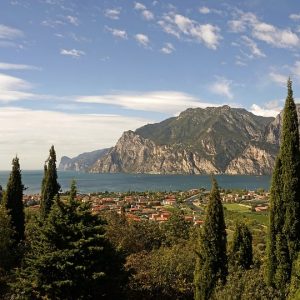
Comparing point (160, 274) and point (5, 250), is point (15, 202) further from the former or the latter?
point (160, 274)

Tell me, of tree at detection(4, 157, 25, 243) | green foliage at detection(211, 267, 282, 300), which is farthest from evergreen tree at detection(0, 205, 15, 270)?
green foliage at detection(211, 267, 282, 300)

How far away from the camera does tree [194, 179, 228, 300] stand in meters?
16.6

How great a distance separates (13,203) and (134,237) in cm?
884

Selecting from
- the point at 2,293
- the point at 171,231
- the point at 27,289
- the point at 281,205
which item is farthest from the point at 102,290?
the point at 171,231

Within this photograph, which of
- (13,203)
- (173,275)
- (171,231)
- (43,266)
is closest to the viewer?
(43,266)

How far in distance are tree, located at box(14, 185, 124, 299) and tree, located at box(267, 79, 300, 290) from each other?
606 centimetres

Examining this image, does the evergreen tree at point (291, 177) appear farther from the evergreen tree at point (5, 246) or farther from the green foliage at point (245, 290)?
the evergreen tree at point (5, 246)

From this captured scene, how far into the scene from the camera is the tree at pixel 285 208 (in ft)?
51.2

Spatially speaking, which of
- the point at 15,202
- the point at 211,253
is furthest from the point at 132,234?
the point at 211,253

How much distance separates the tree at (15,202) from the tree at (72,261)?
1011 cm

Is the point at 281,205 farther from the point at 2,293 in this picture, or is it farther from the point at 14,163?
the point at 14,163

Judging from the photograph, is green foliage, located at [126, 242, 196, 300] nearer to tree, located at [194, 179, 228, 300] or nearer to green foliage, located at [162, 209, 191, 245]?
tree, located at [194, 179, 228, 300]

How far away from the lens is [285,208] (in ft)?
52.1

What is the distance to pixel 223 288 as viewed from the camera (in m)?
Result: 15.7
